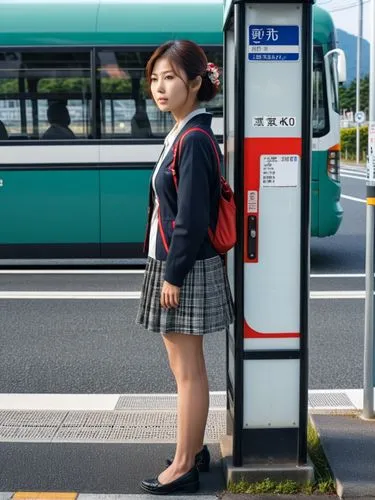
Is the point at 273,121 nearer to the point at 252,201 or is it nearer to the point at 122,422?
the point at 252,201

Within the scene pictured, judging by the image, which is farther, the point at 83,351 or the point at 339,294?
the point at 339,294

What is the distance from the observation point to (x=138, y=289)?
29.9 ft

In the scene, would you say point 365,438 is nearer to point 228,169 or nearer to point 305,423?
point 305,423

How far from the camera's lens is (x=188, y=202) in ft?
11.6

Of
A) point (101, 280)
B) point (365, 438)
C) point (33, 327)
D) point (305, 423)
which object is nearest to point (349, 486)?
point (305, 423)

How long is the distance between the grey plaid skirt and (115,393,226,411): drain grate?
1.52 metres

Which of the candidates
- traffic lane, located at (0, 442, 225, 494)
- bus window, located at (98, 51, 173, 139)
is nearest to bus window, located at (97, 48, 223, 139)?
bus window, located at (98, 51, 173, 139)

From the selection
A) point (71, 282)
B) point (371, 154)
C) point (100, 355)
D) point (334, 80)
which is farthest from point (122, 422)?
point (334, 80)

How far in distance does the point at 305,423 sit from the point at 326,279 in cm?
582

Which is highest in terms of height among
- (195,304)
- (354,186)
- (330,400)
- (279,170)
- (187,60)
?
(187,60)

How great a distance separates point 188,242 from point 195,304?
31cm

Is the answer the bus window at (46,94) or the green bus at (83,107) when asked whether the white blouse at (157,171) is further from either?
the bus window at (46,94)

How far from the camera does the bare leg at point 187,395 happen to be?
3.82m

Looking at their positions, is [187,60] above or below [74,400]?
above
